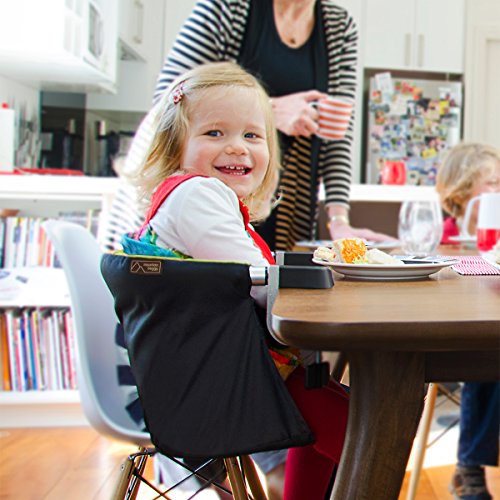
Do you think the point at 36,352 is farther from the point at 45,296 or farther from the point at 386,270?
the point at 386,270

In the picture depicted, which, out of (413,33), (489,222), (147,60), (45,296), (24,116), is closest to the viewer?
(489,222)

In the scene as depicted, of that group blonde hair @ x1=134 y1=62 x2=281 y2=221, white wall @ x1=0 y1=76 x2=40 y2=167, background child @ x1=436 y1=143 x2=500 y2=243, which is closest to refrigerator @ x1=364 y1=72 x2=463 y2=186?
background child @ x1=436 y1=143 x2=500 y2=243

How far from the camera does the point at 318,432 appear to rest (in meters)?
0.70

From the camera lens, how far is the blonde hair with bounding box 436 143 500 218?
2021 millimetres

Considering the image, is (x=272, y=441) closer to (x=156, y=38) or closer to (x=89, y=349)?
(x=89, y=349)

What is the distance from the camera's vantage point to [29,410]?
2248 millimetres

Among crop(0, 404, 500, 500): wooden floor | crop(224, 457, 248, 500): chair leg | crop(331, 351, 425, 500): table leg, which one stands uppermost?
crop(331, 351, 425, 500): table leg

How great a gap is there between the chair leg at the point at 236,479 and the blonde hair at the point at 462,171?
60.4 inches

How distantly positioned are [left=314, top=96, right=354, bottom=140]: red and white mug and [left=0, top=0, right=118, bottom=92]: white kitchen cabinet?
1.40m

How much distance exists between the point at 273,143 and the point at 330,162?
573 mm

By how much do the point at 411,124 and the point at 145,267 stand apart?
3.86 metres

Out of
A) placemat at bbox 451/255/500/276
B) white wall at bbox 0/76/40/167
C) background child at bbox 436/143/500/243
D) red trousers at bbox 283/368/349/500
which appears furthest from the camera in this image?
white wall at bbox 0/76/40/167

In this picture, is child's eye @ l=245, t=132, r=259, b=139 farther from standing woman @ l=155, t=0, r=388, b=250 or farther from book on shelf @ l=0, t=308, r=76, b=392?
book on shelf @ l=0, t=308, r=76, b=392

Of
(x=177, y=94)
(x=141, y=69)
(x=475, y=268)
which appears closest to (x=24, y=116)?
(x=141, y=69)
